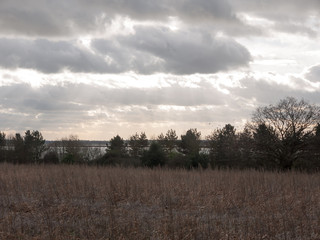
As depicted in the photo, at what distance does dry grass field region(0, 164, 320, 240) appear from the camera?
8.96 metres

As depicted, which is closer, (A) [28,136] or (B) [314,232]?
(B) [314,232]

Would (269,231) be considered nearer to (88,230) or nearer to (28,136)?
(88,230)

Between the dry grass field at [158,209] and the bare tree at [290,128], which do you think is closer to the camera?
the dry grass field at [158,209]

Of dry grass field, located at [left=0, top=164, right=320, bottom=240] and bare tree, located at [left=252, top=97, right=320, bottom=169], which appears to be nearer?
dry grass field, located at [left=0, top=164, right=320, bottom=240]

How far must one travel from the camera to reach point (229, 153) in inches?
1377

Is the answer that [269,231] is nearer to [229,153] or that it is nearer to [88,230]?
[88,230]

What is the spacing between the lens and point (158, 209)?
40.2 ft

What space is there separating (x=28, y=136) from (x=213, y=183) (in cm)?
5054

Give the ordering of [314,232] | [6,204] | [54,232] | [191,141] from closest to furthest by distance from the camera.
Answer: [54,232]
[314,232]
[6,204]
[191,141]

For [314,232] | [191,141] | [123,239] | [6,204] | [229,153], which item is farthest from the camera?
[191,141]

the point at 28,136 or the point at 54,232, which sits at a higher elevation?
the point at 28,136

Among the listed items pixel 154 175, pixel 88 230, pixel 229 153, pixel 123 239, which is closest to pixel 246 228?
pixel 123 239

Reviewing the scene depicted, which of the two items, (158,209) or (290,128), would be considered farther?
(290,128)

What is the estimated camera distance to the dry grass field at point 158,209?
8.96 meters
